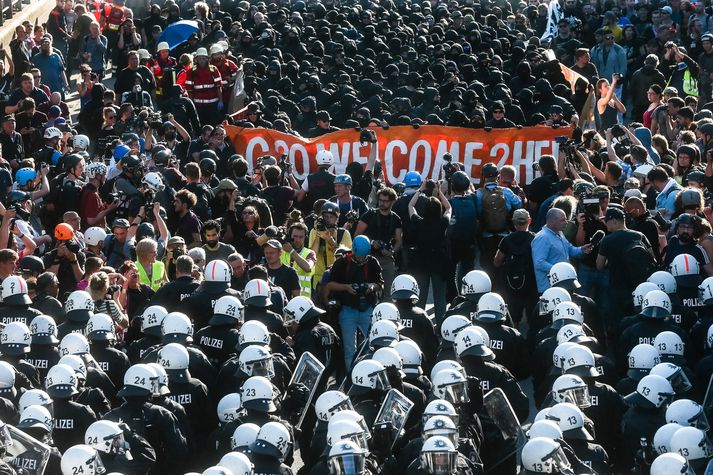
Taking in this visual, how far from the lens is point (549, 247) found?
14.9 meters

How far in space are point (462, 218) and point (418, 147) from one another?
12.3 ft

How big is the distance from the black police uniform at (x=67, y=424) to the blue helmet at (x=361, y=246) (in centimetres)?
438

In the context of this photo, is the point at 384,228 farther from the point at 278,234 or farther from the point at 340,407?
the point at 340,407

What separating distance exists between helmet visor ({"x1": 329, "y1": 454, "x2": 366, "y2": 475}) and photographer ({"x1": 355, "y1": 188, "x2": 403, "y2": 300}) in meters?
6.37

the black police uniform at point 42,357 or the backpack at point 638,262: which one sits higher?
the black police uniform at point 42,357

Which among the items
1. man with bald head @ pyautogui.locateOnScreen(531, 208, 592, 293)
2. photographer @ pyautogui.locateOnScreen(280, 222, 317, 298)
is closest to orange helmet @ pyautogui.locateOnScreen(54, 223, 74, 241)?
photographer @ pyautogui.locateOnScreen(280, 222, 317, 298)

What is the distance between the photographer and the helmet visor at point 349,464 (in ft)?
31.7

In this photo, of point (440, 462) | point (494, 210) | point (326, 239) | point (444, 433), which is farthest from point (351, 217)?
point (440, 462)

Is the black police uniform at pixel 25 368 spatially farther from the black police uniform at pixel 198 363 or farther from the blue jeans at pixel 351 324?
the blue jeans at pixel 351 324

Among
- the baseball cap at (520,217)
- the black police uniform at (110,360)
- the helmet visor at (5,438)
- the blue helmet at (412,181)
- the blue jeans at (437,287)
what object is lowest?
the blue jeans at (437,287)

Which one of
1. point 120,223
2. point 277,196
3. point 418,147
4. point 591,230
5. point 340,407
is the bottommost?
point 418,147

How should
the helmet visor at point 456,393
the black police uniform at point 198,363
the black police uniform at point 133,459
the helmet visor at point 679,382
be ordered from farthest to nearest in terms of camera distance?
the black police uniform at point 198,363 < the helmet visor at point 679,382 < the helmet visor at point 456,393 < the black police uniform at point 133,459

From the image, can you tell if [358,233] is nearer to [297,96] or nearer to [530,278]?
[530,278]

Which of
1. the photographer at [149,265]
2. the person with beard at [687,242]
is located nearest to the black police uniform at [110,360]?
the photographer at [149,265]
